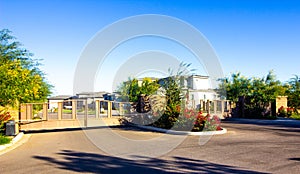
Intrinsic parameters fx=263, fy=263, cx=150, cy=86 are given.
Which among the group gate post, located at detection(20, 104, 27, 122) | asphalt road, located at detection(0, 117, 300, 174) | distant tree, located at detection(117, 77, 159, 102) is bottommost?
asphalt road, located at detection(0, 117, 300, 174)

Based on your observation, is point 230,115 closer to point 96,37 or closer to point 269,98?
point 269,98

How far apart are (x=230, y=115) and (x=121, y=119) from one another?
12.1m

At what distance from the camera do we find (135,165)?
7.38 meters

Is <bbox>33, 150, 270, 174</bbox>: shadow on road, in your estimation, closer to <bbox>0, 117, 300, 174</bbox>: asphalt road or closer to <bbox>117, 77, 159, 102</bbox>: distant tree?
<bbox>0, 117, 300, 174</bbox>: asphalt road

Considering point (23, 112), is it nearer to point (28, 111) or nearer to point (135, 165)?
point (28, 111)

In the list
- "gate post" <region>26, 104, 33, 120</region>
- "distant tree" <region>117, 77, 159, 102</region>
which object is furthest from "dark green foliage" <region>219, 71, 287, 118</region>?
"gate post" <region>26, 104, 33, 120</region>

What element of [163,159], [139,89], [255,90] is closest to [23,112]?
[139,89]

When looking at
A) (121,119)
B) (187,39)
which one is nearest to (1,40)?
(121,119)

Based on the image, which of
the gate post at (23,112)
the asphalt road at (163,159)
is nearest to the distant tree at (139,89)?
the gate post at (23,112)

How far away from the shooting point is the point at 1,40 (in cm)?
2438

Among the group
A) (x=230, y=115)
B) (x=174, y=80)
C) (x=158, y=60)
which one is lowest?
(x=230, y=115)

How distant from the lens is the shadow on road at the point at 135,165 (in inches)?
265

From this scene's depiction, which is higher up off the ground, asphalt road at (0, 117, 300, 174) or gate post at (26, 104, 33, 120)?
gate post at (26, 104, 33, 120)

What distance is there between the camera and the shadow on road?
6.73 m
